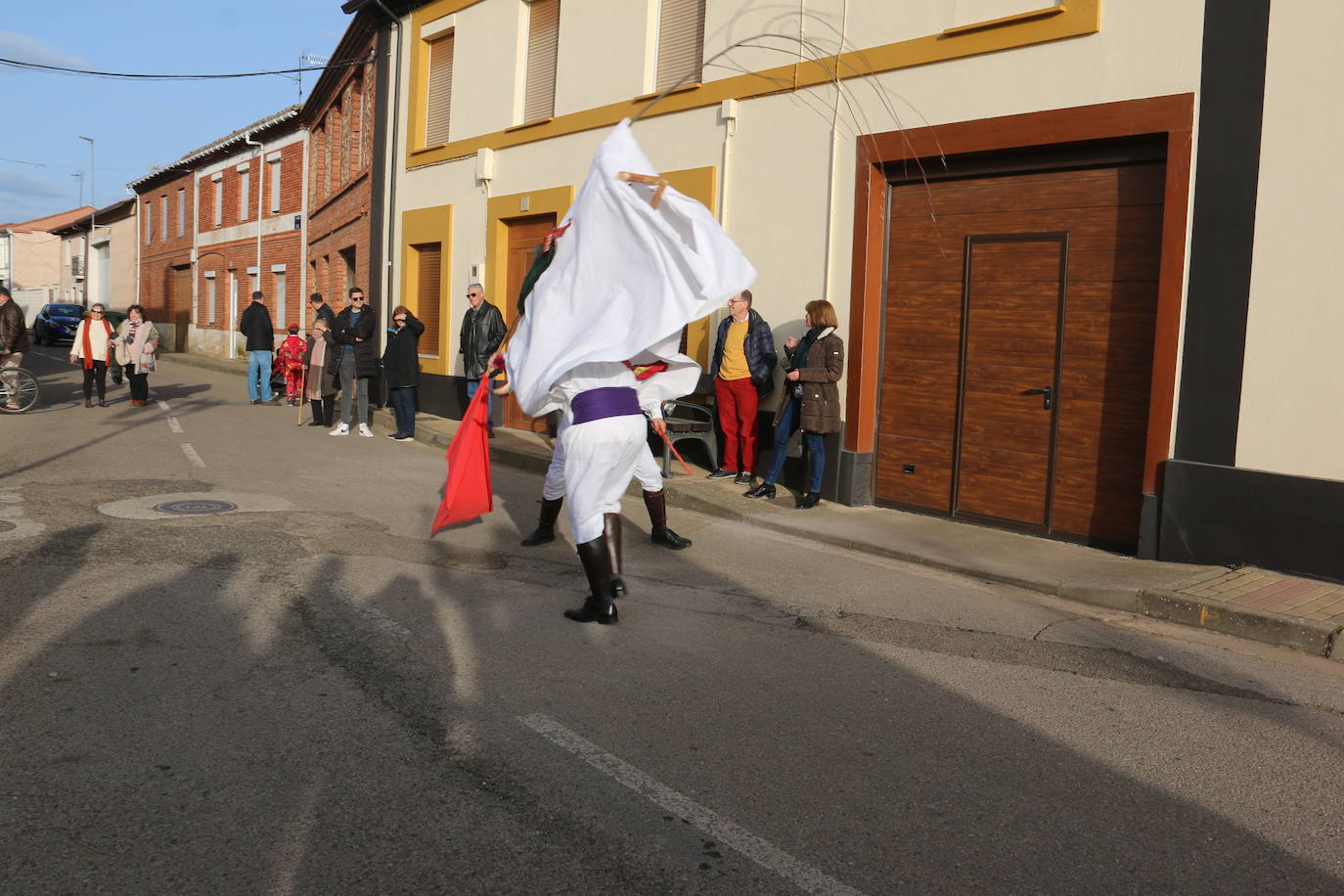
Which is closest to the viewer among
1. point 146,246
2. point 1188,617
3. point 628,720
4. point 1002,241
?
point 628,720

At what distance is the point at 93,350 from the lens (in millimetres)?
16781

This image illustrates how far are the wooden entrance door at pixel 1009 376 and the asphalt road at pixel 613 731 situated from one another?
1.92m

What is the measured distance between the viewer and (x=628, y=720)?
432 centimetres

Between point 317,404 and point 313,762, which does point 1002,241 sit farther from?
point 317,404

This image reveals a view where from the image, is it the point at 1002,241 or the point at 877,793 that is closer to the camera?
the point at 877,793

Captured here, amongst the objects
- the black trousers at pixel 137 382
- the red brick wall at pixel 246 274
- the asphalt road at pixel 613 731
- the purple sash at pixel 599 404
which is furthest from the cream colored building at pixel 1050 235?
the red brick wall at pixel 246 274

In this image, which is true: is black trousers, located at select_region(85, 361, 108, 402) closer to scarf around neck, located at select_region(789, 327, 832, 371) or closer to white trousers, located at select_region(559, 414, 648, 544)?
scarf around neck, located at select_region(789, 327, 832, 371)

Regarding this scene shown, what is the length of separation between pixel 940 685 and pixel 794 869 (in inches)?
79.1

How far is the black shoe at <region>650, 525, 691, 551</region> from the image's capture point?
800 centimetres

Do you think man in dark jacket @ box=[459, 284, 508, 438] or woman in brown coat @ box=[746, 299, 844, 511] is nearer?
woman in brown coat @ box=[746, 299, 844, 511]

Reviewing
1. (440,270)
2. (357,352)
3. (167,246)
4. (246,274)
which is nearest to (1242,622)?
(357,352)

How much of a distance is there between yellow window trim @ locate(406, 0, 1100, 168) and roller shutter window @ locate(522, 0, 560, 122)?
0.35 meters

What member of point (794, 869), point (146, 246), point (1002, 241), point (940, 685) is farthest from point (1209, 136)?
point (146, 246)

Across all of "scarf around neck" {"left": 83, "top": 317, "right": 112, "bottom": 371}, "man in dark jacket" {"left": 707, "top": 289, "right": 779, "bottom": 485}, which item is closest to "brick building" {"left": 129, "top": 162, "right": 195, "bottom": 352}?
"scarf around neck" {"left": 83, "top": 317, "right": 112, "bottom": 371}
